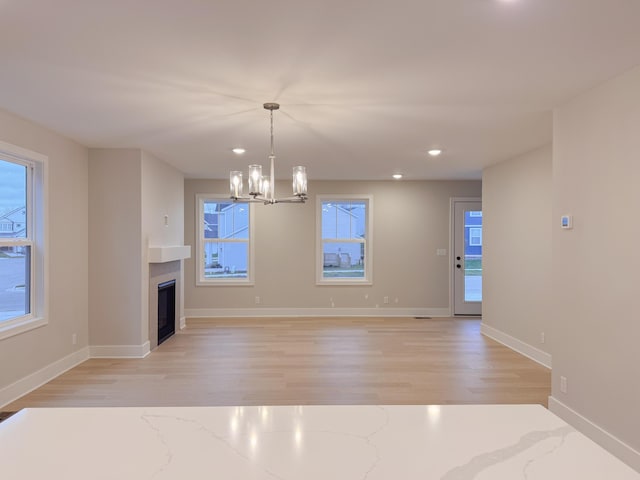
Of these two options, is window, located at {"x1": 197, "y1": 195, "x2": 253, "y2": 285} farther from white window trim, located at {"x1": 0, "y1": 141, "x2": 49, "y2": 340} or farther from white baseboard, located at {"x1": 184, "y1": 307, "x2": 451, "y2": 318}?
white window trim, located at {"x1": 0, "y1": 141, "x2": 49, "y2": 340}

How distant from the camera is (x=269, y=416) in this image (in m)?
1.13

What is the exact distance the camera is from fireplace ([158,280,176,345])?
543cm

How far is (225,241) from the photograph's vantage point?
7.21 metres

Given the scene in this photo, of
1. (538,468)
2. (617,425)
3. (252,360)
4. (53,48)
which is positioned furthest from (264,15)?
(252,360)

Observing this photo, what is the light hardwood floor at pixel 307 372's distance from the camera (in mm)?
3557

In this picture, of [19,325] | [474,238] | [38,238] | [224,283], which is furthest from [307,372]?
[474,238]

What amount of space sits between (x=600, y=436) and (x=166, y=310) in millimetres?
5012

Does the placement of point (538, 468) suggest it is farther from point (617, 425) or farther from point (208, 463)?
point (617, 425)

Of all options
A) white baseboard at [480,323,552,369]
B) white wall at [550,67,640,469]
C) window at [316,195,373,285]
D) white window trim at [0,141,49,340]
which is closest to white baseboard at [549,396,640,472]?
white wall at [550,67,640,469]

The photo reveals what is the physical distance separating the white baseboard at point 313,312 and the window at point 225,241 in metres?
0.56

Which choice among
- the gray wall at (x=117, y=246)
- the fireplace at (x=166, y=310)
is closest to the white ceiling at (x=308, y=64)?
the gray wall at (x=117, y=246)

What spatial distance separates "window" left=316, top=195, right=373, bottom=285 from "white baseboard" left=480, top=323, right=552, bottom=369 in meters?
2.18

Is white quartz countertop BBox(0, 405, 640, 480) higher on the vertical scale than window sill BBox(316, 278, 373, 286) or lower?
higher

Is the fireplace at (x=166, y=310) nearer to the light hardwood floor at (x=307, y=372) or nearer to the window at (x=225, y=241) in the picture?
the light hardwood floor at (x=307, y=372)
